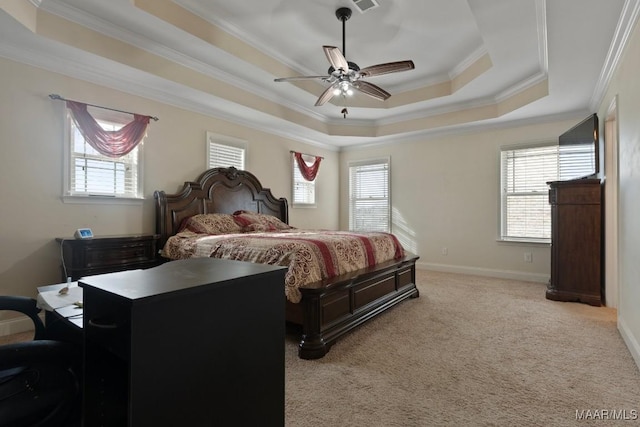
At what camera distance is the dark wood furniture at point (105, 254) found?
3021 mm

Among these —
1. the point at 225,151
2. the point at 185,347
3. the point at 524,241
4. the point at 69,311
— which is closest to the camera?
the point at 185,347

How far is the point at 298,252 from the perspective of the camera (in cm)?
270

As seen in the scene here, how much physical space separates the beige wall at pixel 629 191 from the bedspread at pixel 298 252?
6.72 feet

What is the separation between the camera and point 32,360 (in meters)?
1.08

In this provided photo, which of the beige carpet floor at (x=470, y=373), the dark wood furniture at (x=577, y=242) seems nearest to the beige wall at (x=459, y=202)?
the dark wood furniture at (x=577, y=242)

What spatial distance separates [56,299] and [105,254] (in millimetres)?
1885

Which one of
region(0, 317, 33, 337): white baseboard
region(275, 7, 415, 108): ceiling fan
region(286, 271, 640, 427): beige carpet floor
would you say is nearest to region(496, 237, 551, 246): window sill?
region(286, 271, 640, 427): beige carpet floor

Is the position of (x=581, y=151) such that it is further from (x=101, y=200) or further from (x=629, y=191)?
(x=101, y=200)

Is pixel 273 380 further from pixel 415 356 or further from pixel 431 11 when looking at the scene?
pixel 431 11

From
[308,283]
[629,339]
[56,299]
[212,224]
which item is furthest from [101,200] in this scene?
[629,339]

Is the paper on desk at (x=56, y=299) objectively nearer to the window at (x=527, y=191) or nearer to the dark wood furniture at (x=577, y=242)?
the dark wood furniture at (x=577, y=242)

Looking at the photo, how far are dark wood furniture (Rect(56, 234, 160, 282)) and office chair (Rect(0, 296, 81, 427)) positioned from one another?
2100 millimetres

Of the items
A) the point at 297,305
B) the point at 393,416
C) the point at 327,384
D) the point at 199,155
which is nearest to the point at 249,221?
the point at 199,155

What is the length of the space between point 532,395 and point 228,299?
196cm
